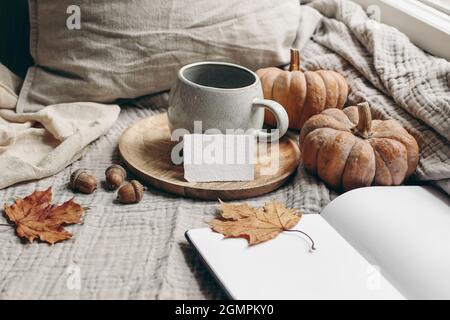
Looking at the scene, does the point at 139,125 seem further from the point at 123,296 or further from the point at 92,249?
the point at 123,296

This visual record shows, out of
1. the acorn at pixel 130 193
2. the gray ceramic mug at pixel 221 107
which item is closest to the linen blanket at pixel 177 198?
the acorn at pixel 130 193

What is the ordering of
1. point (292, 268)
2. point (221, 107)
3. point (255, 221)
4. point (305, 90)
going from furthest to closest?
point (305, 90), point (221, 107), point (255, 221), point (292, 268)

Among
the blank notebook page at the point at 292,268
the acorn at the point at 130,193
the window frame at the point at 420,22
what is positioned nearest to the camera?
the blank notebook page at the point at 292,268

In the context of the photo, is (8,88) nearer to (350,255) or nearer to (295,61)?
(295,61)

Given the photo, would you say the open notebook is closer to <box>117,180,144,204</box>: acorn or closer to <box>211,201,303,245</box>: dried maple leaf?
<box>211,201,303,245</box>: dried maple leaf

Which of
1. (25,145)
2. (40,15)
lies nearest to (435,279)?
(25,145)

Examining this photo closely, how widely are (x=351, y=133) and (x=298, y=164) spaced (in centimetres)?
12

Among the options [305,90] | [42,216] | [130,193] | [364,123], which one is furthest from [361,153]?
[42,216]

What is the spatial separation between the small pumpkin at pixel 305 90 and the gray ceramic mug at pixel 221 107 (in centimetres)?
17

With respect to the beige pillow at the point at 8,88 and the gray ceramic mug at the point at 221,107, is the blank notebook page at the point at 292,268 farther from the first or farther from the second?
the beige pillow at the point at 8,88

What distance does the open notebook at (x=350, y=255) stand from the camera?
75cm

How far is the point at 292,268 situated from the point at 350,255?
0.09 m

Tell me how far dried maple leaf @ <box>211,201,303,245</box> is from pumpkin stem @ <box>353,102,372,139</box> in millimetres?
205

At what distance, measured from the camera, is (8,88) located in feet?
4.09
